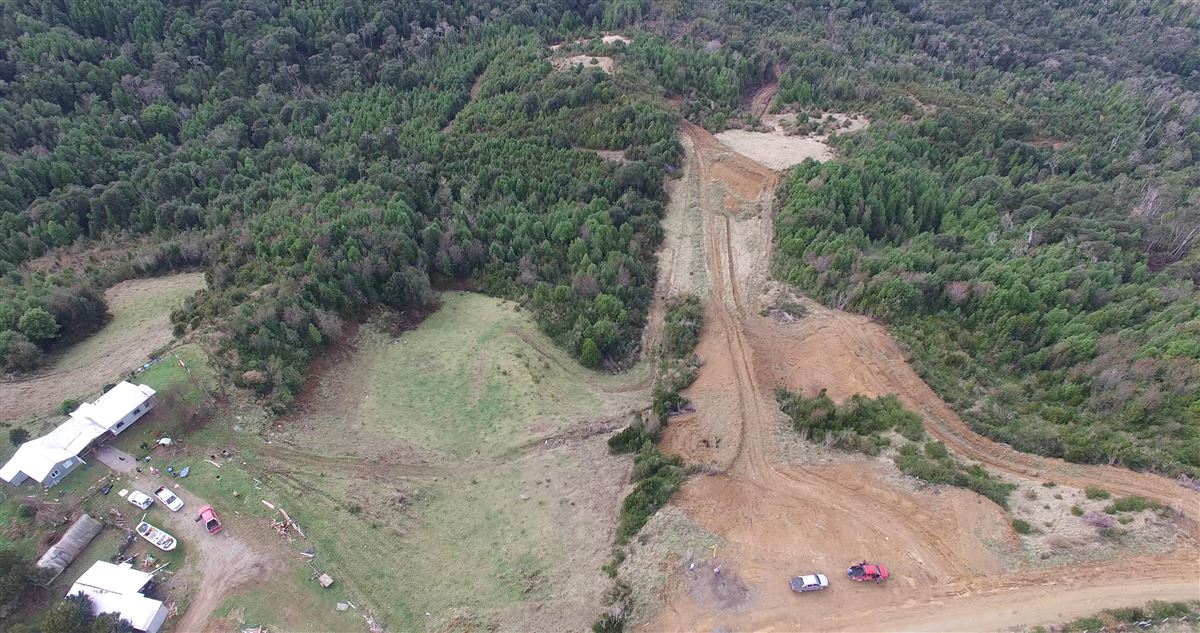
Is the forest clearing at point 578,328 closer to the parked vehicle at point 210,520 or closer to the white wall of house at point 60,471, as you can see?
the white wall of house at point 60,471

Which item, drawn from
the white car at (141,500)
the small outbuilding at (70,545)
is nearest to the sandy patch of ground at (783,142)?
the white car at (141,500)

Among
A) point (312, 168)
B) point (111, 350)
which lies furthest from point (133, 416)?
point (312, 168)

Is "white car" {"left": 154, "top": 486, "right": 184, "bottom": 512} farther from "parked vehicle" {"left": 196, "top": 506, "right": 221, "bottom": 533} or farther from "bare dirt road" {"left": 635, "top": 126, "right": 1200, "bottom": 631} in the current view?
"bare dirt road" {"left": 635, "top": 126, "right": 1200, "bottom": 631}

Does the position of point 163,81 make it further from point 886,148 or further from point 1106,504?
point 1106,504

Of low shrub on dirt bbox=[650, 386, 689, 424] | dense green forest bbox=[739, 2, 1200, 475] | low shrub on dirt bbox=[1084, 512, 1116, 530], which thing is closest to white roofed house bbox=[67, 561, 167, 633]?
low shrub on dirt bbox=[650, 386, 689, 424]

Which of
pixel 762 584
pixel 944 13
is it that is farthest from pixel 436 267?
pixel 944 13

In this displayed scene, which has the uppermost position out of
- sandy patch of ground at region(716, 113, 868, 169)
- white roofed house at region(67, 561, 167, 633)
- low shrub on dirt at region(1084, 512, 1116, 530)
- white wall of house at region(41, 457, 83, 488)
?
sandy patch of ground at region(716, 113, 868, 169)

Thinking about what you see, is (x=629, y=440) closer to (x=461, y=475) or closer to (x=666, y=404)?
(x=666, y=404)
